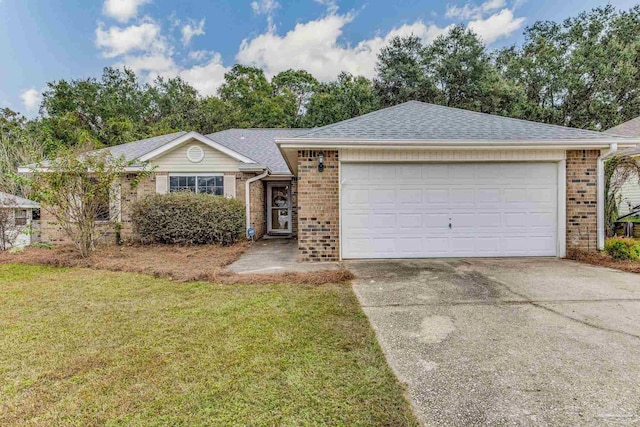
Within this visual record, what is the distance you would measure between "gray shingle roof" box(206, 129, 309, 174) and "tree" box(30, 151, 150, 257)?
17.9 feet

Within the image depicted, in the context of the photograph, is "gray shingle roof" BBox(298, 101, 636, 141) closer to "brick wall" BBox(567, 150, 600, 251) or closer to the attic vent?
"brick wall" BBox(567, 150, 600, 251)

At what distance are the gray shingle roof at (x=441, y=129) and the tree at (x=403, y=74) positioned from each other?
14.6 metres

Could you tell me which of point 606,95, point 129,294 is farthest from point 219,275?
point 606,95

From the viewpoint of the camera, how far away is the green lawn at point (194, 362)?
218 cm

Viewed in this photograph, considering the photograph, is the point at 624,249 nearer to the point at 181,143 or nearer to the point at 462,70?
the point at 181,143

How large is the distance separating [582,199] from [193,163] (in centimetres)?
1129

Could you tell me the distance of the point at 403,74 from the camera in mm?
22766

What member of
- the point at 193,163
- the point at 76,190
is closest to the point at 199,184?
the point at 193,163

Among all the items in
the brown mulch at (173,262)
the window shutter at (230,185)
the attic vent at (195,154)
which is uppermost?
the attic vent at (195,154)

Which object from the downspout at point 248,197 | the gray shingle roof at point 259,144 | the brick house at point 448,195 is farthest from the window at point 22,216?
the brick house at point 448,195

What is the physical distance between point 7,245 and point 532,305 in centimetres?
1338

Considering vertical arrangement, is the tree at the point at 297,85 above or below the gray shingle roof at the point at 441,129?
above

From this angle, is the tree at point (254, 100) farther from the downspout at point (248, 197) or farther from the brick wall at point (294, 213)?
the downspout at point (248, 197)

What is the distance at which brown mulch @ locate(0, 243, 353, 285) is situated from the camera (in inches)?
227
